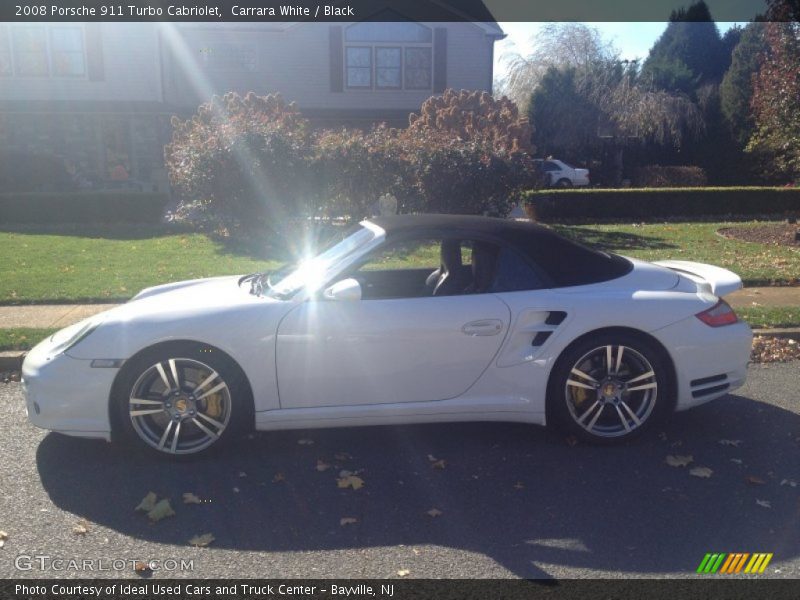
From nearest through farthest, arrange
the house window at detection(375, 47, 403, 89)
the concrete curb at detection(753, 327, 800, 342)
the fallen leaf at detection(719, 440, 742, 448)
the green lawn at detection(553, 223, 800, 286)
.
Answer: the fallen leaf at detection(719, 440, 742, 448) < the concrete curb at detection(753, 327, 800, 342) < the green lawn at detection(553, 223, 800, 286) < the house window at detection(375, 47, 403, 89)

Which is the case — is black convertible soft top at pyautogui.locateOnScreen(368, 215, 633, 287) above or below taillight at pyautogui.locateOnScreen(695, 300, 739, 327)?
above

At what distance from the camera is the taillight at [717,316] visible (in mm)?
5086

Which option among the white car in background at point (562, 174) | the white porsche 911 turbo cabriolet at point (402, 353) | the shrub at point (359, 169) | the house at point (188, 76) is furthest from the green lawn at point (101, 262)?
the white car in background at point (562, 174)

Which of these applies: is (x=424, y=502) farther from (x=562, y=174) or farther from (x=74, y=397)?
(x=562, y=174)

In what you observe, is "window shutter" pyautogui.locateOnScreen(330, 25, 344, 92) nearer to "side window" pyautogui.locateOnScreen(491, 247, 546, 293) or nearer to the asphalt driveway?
the asphalt driveway

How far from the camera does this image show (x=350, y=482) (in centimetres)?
449

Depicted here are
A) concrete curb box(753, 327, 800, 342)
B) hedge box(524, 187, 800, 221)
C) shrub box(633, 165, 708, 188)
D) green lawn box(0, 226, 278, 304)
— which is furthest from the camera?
shrub box(633, 165, 708, 188)

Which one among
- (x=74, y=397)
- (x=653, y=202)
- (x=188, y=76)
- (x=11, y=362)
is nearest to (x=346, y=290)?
(x=74, y=397)

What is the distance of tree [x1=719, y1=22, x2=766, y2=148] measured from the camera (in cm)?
3136

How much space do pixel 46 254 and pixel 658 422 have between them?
1058 centimetres

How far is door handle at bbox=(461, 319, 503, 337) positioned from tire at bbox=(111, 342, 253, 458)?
1352mm

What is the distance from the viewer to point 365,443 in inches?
203

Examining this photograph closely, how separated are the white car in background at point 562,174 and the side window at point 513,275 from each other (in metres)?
26.1

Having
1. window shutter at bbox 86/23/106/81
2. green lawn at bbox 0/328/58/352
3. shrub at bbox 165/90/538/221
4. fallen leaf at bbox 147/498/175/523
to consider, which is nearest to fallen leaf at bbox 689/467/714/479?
fallen leaf at bbox 147/498/175/523
